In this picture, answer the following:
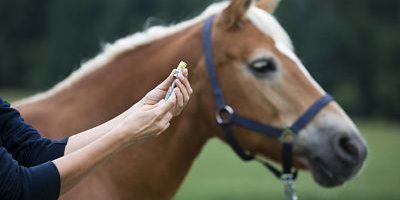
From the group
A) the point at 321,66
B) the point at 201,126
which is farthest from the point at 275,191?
the point at 321,66

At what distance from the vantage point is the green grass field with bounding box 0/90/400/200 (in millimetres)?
12172

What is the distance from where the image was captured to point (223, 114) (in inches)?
160

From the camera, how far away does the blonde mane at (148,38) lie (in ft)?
13.4

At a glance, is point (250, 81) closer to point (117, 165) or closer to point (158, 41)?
point (158, 41)

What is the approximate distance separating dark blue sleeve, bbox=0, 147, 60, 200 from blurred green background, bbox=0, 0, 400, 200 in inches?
947

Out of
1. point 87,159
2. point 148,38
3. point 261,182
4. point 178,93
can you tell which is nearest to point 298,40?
point 261,182

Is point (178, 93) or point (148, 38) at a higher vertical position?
point (178, 93)

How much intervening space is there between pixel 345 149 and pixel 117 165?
1.22m

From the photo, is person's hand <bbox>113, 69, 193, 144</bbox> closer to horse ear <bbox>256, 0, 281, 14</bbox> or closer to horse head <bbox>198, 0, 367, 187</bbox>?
horse head <bbox>198, 0, 367, 187</bbox>

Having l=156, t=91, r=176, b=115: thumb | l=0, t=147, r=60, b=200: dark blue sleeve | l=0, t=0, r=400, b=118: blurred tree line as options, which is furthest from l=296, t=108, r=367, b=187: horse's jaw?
l=0, t=0, r=400, b=118: blurred tree line

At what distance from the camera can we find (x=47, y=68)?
34.0 metres

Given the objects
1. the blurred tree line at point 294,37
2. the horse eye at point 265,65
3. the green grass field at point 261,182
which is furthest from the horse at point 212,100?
the blurred tree line at point 294,37

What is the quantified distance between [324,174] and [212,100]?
2.40 feet

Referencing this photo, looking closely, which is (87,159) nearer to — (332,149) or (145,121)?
(145,121)
